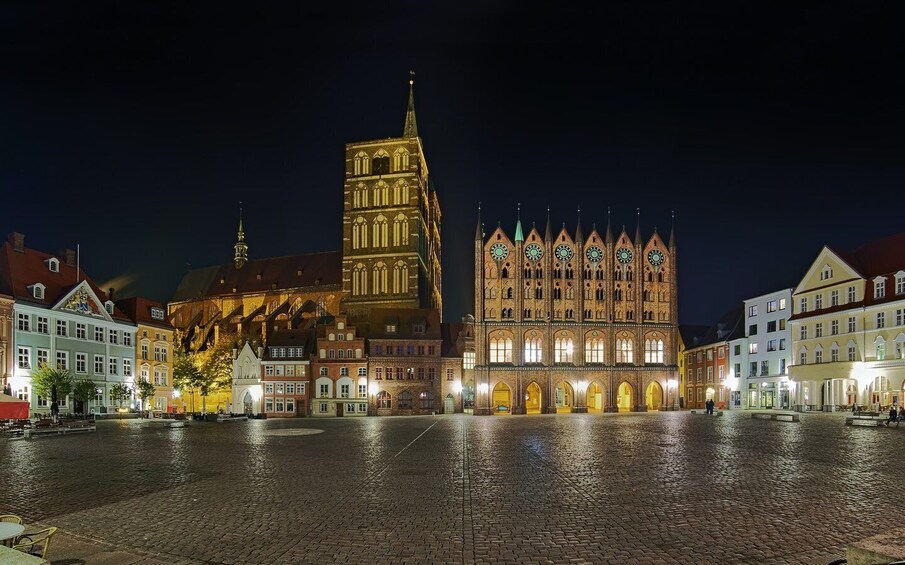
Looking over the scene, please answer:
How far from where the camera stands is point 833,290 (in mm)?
64250

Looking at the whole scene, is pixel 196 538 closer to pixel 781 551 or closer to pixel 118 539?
pixel 118 539

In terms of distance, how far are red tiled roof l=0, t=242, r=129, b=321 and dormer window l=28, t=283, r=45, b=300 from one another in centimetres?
21

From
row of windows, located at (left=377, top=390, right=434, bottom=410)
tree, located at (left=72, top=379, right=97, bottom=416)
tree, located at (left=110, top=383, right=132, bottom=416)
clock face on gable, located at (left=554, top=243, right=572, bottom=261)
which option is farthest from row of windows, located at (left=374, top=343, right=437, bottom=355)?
tree, located at (left=72, top=379, right=97, bottom=416)

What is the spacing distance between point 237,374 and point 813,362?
200ft

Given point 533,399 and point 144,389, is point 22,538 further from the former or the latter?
point 533,399

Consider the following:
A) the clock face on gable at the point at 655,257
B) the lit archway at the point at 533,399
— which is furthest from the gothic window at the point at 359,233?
the clock face on gable at the point at 655,257

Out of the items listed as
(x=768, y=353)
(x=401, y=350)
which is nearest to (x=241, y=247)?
(x=401, y=350)

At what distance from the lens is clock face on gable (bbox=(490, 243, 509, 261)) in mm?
81812

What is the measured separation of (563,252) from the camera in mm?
82750

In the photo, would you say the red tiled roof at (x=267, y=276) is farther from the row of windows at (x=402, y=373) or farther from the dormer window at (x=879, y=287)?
the dormer window at (x=879, y=287)

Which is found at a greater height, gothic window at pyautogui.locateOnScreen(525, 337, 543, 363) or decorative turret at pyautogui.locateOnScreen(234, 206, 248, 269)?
decorative turret at pyautogui.locateOnScreen(234, 206, 248, 269)

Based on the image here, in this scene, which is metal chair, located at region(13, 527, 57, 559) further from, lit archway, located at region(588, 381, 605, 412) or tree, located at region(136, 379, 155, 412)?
lit archway, located at region(588, 381, 605, 412)

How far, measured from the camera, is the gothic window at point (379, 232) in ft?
334

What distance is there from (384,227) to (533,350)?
3205cm
